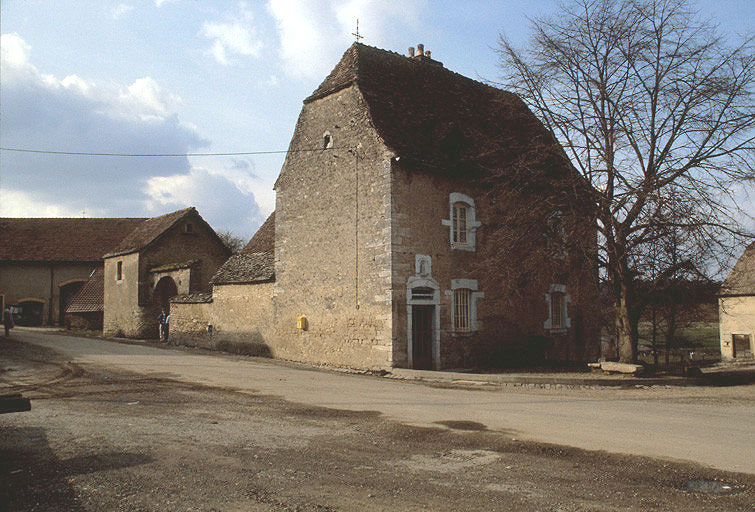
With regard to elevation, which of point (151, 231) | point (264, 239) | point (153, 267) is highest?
point (151, 231)

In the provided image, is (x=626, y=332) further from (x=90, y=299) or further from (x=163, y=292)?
(x=90, y=299)

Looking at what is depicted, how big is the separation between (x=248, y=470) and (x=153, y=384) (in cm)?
772

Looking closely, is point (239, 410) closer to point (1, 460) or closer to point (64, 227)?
point (1, 460)

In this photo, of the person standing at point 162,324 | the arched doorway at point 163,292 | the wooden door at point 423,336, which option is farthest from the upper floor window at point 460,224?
the arched doorway at point 163,292

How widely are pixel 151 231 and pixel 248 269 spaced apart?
1155 centimetres

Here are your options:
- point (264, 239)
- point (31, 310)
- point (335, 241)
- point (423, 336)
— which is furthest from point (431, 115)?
point (31, 310)

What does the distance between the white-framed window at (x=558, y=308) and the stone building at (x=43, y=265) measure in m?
34.2

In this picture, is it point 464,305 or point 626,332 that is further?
point 464,305

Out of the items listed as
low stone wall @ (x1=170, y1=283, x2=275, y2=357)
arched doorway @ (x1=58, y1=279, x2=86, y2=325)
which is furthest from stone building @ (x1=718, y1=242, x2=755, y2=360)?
arched doorway @ (x1=58, y1=279, x2=86, y2=325)

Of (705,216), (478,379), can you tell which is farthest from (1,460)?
(705,216)

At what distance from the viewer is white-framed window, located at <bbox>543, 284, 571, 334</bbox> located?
21562mm

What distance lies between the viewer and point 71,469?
6531 millimetres

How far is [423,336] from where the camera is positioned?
17906 mm

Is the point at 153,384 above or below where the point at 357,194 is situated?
below
